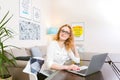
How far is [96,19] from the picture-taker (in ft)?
18.5

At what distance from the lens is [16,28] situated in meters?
3.66

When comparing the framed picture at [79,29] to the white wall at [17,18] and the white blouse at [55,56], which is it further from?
the white blouse at [55,56]

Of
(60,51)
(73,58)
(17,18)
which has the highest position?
(17,18)

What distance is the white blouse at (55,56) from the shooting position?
1.81 metres

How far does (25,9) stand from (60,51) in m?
2.42

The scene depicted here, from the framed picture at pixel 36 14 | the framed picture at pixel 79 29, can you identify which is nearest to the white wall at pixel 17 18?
the framed picture at pixel 36 14

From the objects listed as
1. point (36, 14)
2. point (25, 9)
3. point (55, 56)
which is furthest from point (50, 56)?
point (36, 14)

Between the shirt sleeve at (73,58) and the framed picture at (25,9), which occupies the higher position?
the framed picture at (25,9)

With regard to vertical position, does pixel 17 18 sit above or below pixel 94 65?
above

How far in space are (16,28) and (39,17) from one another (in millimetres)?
1375

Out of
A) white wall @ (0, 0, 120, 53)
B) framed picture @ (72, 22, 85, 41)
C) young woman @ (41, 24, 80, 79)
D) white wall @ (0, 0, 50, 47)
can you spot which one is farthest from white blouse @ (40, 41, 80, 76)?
framed picture @ (72, 22, 85, 41)

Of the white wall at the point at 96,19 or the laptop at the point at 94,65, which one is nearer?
the laptop at the point at 94,65

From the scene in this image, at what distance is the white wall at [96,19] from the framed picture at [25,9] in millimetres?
1797

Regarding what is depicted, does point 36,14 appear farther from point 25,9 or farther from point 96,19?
point 96,19
